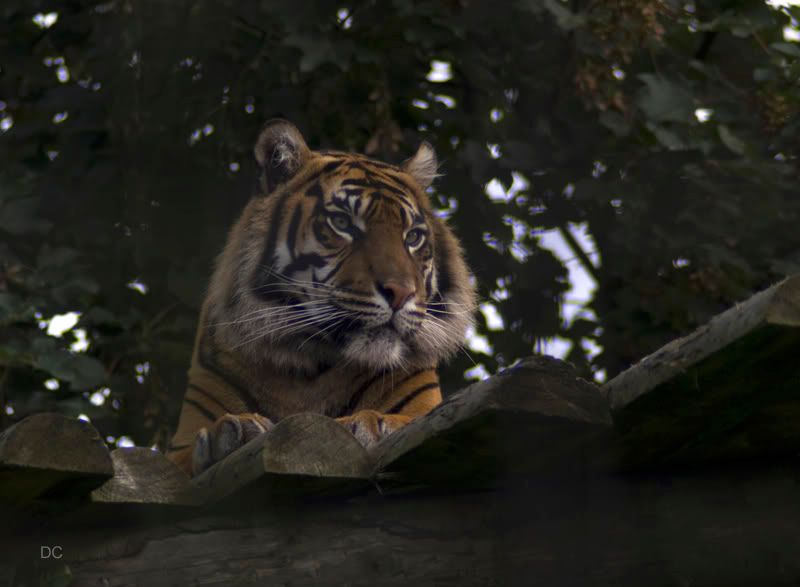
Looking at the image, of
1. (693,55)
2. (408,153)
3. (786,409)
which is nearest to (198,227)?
(408,153)

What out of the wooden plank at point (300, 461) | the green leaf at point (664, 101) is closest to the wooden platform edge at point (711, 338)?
the wooden plank at point (300, 461)

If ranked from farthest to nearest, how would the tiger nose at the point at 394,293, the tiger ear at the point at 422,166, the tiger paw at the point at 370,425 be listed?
the tiger ear at the point at 422,166 < the tiger nose at the point at 394,293 < the tiger paw at the point at 370,425

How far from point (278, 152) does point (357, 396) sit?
2.69 ft

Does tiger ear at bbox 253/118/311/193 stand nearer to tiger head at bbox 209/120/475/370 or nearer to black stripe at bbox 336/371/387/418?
tiger head at bbox 209/120/475/370

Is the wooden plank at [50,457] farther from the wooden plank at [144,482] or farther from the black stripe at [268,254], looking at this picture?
the black stripe at [268,254]

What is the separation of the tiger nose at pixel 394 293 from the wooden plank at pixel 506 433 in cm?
101

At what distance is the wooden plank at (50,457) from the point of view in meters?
1.80

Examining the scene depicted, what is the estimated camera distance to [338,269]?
3209 mm

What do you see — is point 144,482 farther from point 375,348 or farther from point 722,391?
point 375,348

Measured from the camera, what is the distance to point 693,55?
4.85m

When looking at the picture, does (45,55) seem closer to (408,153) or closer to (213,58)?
(213,58)

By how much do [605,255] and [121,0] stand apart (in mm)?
2249

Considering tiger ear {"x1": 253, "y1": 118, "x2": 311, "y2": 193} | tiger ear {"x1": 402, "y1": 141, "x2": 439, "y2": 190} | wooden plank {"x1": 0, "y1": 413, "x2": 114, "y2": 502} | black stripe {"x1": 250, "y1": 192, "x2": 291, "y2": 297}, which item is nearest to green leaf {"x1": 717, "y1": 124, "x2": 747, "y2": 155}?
tiger ear {"x1": 402, "y1": 141, "x2": 439, "y2": 190}

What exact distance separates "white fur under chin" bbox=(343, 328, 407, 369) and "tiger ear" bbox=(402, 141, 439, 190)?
2.66ft
